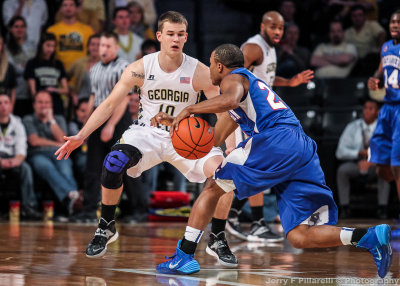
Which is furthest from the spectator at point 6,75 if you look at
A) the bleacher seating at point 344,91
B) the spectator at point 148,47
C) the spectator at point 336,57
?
the spectator at point 336,57

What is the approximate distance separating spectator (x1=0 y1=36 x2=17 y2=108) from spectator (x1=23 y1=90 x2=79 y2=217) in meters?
0.45

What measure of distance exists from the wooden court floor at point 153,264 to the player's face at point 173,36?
1643mm

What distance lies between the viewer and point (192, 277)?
186 inches

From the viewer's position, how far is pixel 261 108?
4.87 meters

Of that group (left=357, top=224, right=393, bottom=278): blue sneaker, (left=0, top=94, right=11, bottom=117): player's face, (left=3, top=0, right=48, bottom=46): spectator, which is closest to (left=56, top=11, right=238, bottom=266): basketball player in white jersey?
(left=357, top=224, right=393, bottom=278): blue sneaker

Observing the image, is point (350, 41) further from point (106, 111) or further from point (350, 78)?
point (106, 111)

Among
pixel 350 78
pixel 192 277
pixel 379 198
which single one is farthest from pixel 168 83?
pixel 350 78

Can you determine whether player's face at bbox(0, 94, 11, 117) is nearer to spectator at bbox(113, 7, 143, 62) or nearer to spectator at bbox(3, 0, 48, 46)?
spectator at bbox(3, 0, 48, 46)

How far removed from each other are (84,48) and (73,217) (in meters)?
2.93

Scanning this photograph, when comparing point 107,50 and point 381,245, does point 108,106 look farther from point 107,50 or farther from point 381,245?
point 107,50

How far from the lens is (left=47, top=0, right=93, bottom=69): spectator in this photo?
10.9 meters

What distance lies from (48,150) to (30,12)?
251 centimetres

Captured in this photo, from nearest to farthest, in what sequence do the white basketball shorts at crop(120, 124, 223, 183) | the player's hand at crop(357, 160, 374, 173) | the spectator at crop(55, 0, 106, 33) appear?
the white basketball shorts at crop(120, 124, 223, 183)
the player's hand at crop(357, 160, 374, 173)
the spectator at crop(55, 0, 106, 33)

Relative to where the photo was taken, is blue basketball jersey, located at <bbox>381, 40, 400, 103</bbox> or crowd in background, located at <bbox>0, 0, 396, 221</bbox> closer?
blue basketball jersey, located at <bbox>381, 40, 400, 103</bbox>
